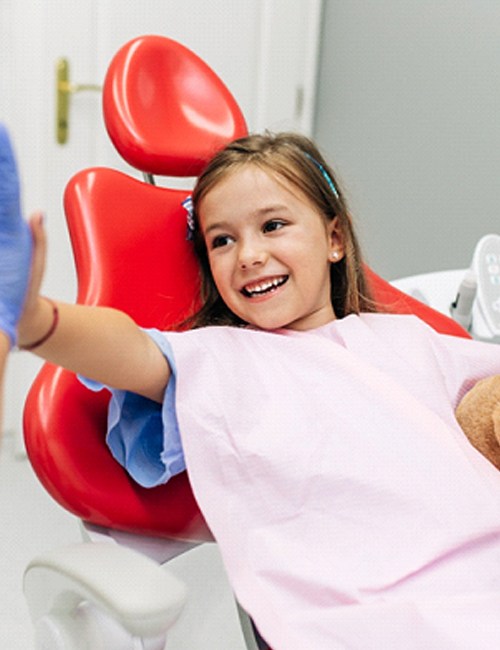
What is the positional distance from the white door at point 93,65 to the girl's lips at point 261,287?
47.1 inches

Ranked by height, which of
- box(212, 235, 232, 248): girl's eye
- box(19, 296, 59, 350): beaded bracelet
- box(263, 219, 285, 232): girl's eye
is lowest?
box(212, 235, 232, 248): girl's eye

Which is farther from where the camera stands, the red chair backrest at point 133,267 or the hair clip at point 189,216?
the hair clip at point 189,216

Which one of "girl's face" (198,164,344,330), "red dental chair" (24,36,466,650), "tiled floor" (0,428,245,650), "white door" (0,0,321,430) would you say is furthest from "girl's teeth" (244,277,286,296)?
"white door" (0,0,321,430)

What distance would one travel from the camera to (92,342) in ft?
2.60

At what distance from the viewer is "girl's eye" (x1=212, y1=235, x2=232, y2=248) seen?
1099mm

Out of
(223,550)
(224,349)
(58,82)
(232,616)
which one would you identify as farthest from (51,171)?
(223,550)

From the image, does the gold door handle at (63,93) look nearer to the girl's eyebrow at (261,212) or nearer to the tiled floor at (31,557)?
the tiled floor at (31,557)

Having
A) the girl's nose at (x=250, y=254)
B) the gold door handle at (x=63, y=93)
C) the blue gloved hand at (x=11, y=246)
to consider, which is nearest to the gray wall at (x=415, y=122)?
the gold door handle at (x=63, y=93)

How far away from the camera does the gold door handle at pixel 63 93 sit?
6.88ft

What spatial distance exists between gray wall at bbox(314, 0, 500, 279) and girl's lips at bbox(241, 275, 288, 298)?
1091mm

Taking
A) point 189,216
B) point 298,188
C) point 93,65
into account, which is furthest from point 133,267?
point 93,65

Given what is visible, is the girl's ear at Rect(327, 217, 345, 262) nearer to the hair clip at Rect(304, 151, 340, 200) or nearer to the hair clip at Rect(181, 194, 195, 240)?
the hair clip at Rect(304, 151, 340, 200)

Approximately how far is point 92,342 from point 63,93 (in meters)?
1.46

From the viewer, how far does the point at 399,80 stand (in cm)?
222
